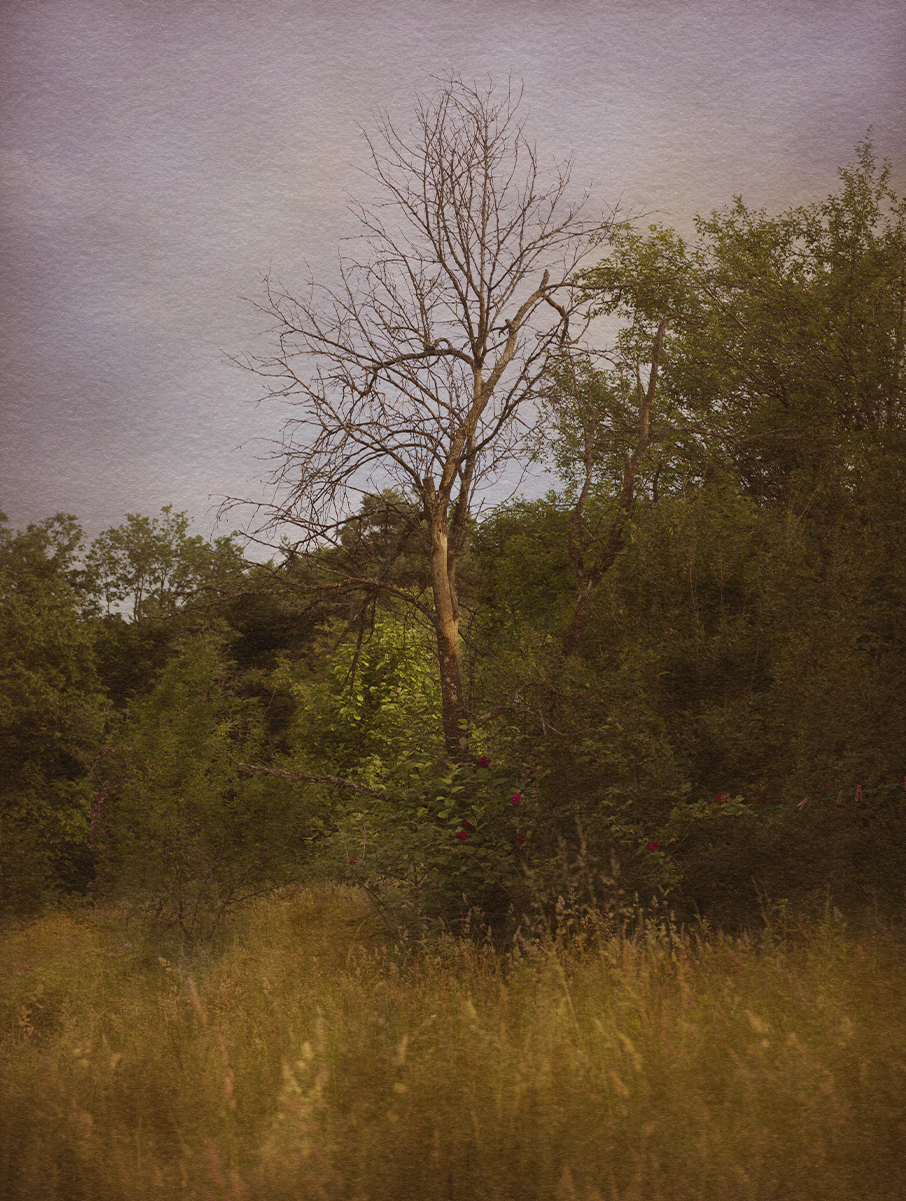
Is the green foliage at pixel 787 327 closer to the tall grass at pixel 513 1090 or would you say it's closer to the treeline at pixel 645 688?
the treeline at pixel 645 688

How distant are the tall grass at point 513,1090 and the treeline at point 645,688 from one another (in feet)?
3.21

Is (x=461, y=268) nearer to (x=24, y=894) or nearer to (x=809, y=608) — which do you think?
(x=809, y=608)

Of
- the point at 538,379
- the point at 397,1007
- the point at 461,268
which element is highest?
the point at 461,268

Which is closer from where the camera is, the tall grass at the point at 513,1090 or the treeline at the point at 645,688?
the tall grass at the point at 513,1090

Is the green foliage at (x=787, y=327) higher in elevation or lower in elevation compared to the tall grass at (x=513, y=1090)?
higher

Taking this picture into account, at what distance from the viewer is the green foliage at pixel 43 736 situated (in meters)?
14.2

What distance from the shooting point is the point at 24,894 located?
13977 mm

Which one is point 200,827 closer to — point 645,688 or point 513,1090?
point 645,688

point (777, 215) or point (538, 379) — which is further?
point (777, 215)

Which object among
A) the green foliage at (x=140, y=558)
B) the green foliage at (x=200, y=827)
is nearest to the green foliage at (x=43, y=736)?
the green foliage at (x=200, y=827)

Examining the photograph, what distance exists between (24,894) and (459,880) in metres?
10.5

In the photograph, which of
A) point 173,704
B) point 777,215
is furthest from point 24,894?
point 777,215

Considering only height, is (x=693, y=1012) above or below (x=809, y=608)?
below

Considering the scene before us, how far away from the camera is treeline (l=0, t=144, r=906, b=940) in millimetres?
5988
